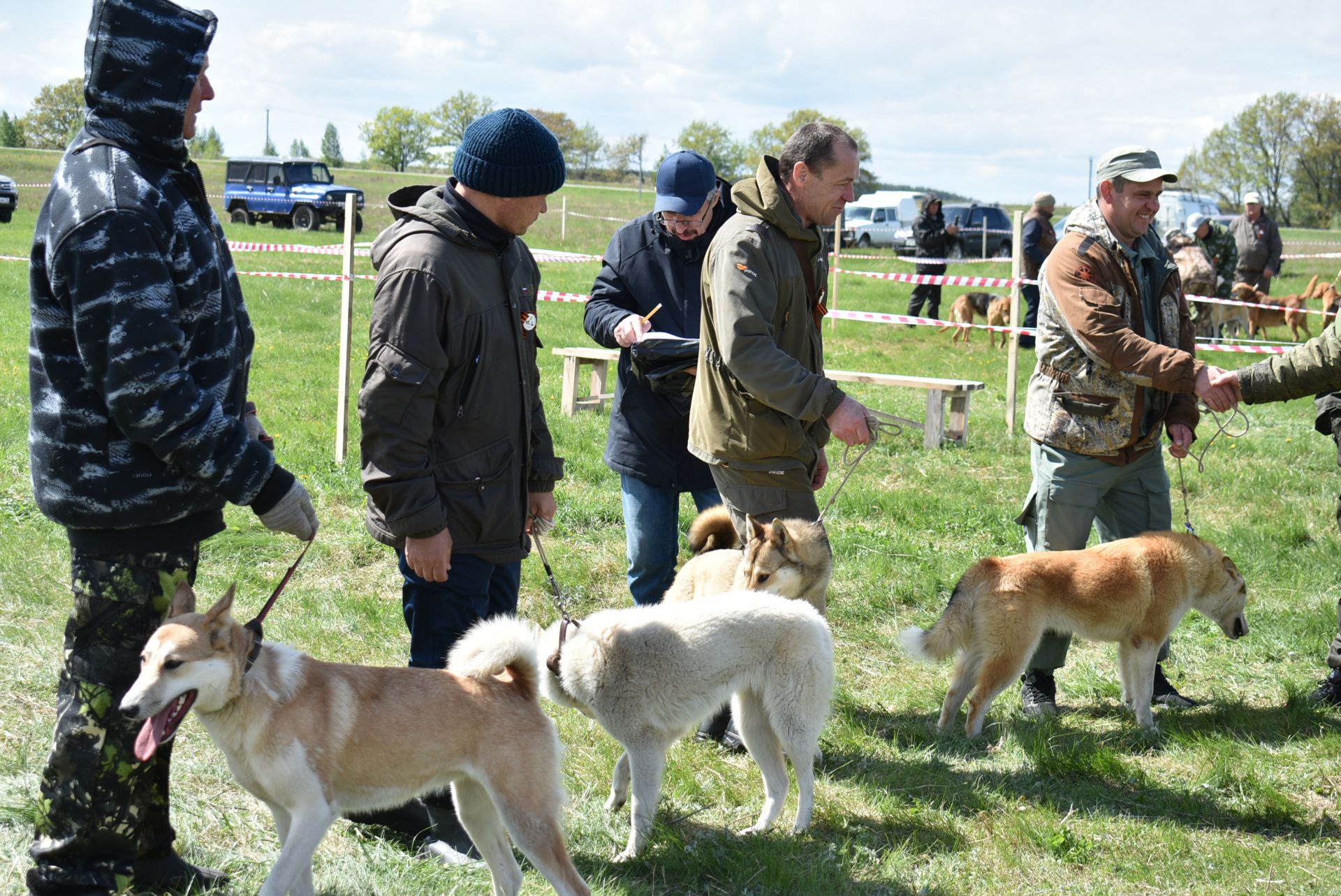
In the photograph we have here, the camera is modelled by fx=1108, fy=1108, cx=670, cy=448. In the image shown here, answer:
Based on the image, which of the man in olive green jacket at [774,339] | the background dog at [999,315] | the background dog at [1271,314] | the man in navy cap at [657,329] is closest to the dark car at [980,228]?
the background dog at [1271,314]

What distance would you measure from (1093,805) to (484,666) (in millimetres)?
2315

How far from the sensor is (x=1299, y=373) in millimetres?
4387

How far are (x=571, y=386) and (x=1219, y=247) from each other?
1265cm

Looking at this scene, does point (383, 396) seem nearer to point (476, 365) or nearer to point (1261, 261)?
point (476, 365)

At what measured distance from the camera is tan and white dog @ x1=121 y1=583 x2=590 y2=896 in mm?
2557

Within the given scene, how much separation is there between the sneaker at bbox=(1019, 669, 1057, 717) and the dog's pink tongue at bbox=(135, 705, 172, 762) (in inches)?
141

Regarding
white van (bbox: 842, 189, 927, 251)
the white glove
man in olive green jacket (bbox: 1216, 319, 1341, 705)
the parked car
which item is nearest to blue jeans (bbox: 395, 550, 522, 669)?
the white glove

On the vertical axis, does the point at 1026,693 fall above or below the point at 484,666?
below

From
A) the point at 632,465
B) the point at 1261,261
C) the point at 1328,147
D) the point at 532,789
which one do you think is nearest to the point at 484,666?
the point at 532,789

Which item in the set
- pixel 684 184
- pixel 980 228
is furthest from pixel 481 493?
pixel 980 228

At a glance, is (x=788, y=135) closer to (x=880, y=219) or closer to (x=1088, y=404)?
(x=880, y=219)

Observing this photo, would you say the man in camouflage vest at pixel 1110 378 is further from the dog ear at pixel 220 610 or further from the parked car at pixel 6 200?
the parked car at pixel 6 200

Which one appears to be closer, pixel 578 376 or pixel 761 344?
pixel 761 344

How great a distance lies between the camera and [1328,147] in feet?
191
